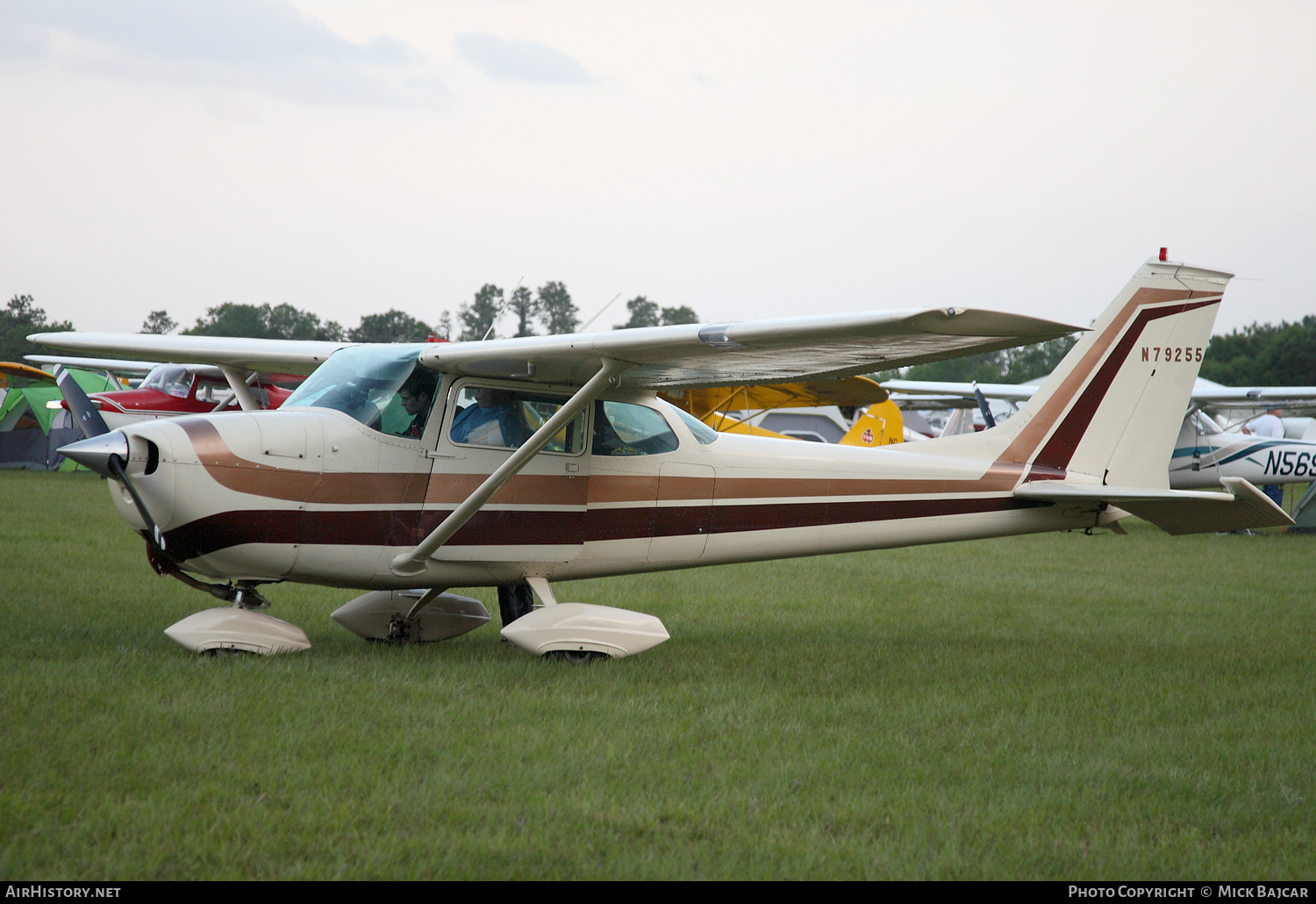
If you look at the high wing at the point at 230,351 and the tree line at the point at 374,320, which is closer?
the high wing at the point at 230,351

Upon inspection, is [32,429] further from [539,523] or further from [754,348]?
[754,348]

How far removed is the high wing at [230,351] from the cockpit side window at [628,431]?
2013 millimetres

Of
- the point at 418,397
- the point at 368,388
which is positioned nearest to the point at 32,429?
the point at 368,388

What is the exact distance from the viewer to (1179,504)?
276 inches

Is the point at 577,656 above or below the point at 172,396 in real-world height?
below

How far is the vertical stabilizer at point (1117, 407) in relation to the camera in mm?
7383

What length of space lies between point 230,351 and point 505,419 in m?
2.85

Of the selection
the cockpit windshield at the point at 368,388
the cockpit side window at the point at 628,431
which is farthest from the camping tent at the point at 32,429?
the cockpit side window at the point at 628,431

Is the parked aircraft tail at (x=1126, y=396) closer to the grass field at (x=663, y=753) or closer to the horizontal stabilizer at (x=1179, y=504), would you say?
the horizontal stabilizer at (x=1179, y=504)

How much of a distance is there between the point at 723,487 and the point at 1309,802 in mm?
3764

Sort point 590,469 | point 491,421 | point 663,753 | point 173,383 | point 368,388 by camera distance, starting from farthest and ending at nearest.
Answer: point 173,383, point 590,469, point 491,421, point 368,388, point 663,753

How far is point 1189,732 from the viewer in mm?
4812

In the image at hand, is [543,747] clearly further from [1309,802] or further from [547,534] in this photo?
[1309,802]

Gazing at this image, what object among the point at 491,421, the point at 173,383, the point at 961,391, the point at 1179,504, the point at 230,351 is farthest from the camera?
the point at 961,391
